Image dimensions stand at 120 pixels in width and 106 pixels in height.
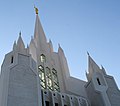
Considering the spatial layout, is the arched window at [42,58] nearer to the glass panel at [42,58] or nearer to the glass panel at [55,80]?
the glass panel at [42,58]

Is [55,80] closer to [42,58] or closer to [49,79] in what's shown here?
[49,79]

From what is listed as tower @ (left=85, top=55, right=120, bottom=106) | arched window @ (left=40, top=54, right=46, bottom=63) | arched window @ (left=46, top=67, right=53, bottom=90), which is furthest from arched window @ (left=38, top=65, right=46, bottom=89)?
tower @ (left=85, top=55, right=120, bottom=106)

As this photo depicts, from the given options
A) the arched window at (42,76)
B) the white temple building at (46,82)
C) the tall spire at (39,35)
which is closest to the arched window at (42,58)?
the white temple building at (46,82)

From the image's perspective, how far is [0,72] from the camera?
19328 mm

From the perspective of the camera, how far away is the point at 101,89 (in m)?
20.9

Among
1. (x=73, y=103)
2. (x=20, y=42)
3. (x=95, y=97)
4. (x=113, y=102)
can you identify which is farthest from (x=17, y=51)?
(x=113, y=102)

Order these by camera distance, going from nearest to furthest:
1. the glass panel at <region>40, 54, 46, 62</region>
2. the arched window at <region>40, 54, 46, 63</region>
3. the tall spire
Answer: the arched window at <region>40, 54, 46, 63</region>
the glass panel at <region>40, 54, 46, 62</region>
the tall spire

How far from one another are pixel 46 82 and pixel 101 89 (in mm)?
6001

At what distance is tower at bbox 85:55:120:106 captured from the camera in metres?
19.9

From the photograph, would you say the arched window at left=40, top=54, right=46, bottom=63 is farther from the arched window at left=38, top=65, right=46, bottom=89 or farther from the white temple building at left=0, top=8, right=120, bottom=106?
the arched window at left=38, top=65, right=46, bottom=89

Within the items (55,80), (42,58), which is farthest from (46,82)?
(42,58)

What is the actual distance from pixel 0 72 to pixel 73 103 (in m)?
6.91

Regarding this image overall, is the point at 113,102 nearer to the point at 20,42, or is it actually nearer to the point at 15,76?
the point at 15,76

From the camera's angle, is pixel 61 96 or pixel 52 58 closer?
pixel 61 96
